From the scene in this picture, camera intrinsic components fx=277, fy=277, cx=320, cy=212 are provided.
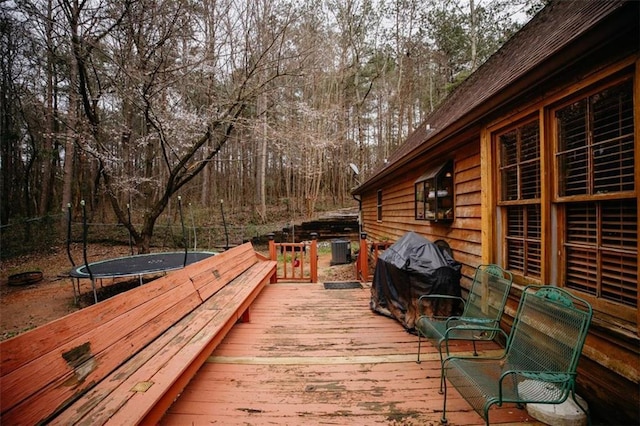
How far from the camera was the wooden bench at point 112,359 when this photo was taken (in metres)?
1.37

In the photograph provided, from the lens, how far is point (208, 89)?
24.4 ft

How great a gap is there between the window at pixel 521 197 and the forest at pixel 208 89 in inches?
219

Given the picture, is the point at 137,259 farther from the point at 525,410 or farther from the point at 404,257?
the point at 525,410

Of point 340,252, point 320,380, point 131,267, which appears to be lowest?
point 320,380

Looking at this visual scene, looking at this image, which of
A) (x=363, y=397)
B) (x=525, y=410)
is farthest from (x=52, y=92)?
(x=525, y=410)

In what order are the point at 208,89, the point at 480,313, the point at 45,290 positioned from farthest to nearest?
the point at 45,290
the point at 208,89
the point at 480,313

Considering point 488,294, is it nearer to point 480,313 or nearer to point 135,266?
point 480,313

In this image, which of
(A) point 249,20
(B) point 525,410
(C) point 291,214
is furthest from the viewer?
(C) point 291,214

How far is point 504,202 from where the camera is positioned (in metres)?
3.13

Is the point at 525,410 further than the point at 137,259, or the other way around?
the point at 137,259

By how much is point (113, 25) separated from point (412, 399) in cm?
811

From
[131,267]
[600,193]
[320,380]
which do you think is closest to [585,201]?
[600,193]

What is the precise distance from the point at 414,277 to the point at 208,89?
7.09 meters

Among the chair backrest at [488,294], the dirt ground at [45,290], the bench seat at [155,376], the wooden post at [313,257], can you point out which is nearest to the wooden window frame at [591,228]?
the chair backrest at [488,294]
